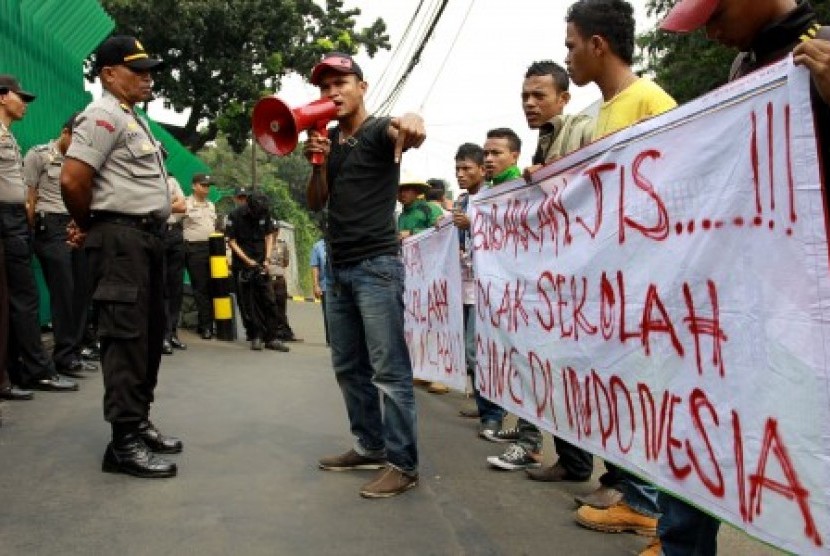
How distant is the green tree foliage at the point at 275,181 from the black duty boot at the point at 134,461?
1730 centimetres

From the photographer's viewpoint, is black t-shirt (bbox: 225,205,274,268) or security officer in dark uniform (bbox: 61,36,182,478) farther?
black t-shirt (bbox: 225,205,274,268)

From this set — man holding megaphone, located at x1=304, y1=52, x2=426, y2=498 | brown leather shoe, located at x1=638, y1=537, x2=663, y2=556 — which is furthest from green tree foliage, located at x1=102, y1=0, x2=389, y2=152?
brown leather shoe, located at x1=638, y1=537, x2=663, y2=556

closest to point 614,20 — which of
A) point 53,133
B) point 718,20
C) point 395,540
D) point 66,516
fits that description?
point 718,20

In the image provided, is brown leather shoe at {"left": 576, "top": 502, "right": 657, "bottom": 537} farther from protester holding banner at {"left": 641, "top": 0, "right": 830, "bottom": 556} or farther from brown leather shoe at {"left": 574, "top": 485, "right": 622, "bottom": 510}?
protester holding banner at {"left": 641, "top": 0, "right": 830, "bottom": 556}

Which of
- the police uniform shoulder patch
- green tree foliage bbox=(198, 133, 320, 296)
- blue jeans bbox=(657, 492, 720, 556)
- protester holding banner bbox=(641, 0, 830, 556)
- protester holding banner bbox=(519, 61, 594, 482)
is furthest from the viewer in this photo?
green tree foliage bbox=(198, 133, 320, 296)

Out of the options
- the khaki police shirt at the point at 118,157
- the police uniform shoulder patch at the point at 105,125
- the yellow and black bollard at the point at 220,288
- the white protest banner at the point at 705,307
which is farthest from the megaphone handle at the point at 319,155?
the yellow and black bollard at the point at 220,288

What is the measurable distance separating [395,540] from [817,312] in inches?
72.0

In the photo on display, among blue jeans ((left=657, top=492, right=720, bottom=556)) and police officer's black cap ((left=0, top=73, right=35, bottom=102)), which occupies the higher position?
police officer's black cap ((left=0, top=73, right=35, bottom=102))

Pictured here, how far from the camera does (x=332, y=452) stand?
425 cm

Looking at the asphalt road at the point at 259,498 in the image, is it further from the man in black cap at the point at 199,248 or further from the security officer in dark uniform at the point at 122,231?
the man in black cap at the point at 199,248

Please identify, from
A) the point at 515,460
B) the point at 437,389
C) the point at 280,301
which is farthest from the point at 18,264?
the point at 280,301

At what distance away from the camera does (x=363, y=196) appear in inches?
142

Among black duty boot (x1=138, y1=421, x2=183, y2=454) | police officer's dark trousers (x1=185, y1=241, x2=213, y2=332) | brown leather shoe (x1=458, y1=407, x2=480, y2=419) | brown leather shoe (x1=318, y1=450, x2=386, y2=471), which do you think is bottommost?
brown leather shoe (x1=458, y1=407, x2=480, y2=419)

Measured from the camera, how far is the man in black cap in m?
9.62
